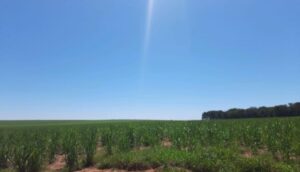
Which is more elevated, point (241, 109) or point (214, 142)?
point (241, 109)

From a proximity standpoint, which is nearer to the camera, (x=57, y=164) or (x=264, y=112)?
A: (x=57, y=164)

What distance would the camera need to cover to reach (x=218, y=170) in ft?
30.9

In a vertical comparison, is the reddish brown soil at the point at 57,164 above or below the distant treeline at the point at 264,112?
below

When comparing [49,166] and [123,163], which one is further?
[49,166]

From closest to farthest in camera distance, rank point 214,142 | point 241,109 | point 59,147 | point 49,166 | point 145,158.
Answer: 1. point 145,158
2. point 49,166
3. point 214,142
4. point 59,147
5. point 241,109

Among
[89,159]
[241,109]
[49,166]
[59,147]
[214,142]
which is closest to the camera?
[89,159]

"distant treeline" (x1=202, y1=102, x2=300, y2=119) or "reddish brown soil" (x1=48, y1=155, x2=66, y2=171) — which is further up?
"distant treeline" (x1=202, y1=102, x2=300, y2=119)

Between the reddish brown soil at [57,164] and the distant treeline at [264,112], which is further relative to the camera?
the distant treeline at [264,112]

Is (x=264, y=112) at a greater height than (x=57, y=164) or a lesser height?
greater

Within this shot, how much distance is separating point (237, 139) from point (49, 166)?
9.30m

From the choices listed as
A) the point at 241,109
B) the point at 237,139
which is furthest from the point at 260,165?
the point at 241,109

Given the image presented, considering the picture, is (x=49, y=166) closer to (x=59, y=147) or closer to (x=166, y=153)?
(x=59, y=147)

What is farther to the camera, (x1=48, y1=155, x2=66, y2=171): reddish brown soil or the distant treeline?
the distant treeline

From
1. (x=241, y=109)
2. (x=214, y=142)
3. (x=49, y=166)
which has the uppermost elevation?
(x=241, y=109)
